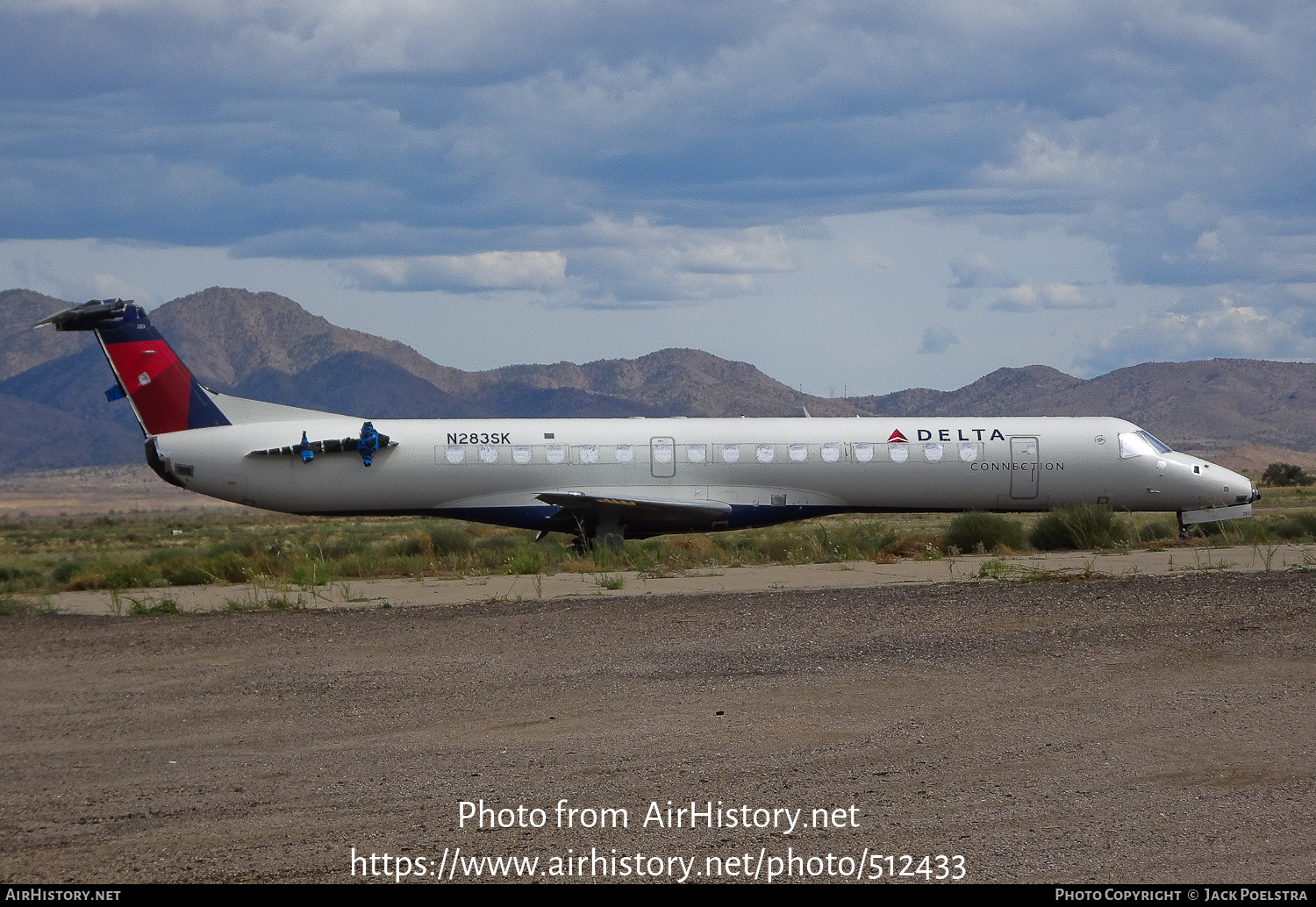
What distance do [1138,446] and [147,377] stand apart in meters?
18.3

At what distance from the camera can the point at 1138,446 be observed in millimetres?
26688

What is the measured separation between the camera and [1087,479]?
26.4m

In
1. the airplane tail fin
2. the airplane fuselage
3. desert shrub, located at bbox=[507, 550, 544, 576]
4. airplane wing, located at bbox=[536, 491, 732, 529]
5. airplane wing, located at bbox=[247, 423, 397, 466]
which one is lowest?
desert shrub, located at bbox=[507, 550, 544, 576]

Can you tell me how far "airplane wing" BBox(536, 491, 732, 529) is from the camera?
25.1 metres

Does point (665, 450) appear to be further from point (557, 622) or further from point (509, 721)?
point (509, 721)

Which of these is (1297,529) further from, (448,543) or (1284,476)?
(1284,476)

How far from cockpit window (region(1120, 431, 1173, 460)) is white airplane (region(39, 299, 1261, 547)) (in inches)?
1.0

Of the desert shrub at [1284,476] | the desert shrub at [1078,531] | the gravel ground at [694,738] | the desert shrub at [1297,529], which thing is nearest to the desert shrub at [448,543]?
the desert shrub at [1078,531]

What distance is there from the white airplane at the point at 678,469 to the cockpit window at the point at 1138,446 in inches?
1.0

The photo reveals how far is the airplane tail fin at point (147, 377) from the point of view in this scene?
2681 centimetres

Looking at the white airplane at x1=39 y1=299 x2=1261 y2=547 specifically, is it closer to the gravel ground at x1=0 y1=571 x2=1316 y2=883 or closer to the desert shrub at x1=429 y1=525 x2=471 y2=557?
the desert shrub at x1=429 y1=525 x2=471 y2=557

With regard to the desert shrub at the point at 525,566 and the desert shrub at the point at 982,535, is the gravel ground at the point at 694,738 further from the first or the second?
the desert shrub at the point at 982,535

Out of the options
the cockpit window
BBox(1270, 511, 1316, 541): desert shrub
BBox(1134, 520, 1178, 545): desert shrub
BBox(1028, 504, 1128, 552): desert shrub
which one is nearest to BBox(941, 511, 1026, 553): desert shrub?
BBox(1028, 504, 1128, 552): desert shrub

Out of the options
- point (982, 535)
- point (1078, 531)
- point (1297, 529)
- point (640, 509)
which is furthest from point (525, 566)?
point (1297, 529)
